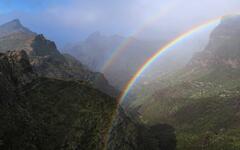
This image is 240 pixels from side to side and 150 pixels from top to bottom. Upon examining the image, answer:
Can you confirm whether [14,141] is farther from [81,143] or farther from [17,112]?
[81,143]

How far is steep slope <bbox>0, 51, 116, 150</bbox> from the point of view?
14862 centimetres

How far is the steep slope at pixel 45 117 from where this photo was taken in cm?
14862

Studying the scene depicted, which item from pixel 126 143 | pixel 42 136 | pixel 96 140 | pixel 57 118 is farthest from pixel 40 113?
pixel 126 143

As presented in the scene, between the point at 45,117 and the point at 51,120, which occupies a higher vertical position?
the point at 45,117

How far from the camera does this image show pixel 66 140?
159250mm

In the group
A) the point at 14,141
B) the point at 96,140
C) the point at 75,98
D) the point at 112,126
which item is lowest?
the point at 14,141

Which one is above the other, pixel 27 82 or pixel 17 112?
pixel 27 82

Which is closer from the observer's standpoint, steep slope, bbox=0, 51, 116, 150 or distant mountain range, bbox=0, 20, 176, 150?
steep slope, bbox=0, 51, 116, 150

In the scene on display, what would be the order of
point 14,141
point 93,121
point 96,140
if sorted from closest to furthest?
point 14,141 < point 96,140 < point 93,121

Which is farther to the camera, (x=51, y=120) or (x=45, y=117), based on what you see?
(x=45, y=117)

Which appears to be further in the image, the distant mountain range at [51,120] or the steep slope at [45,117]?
the distant mountain range at [51,120]

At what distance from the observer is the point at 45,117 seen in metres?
174

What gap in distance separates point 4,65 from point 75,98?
143 ft

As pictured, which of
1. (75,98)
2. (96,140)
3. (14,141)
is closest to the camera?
(14,141)
